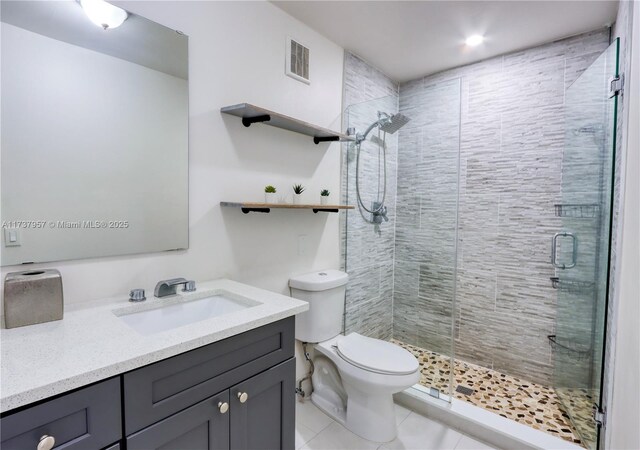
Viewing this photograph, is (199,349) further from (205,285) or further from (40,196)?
(40,196)

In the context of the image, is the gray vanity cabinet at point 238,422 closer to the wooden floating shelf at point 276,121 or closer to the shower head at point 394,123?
the wooden floating shelf at point 276,121

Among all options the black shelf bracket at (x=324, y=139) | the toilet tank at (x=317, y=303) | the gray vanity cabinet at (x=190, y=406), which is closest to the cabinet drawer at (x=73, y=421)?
the gray vanity cabinet at (x=190, y=406)

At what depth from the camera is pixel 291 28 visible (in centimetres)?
205

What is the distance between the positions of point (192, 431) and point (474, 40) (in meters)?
2.78

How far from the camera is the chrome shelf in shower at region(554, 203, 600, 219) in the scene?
184 centimetres

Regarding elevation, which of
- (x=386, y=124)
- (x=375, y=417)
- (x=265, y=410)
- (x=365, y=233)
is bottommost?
(x=375, y=417)

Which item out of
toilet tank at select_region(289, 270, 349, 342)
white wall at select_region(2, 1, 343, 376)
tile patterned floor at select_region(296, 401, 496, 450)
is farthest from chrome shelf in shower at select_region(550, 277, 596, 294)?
white wall at select_region(2, 1, 343, 376)

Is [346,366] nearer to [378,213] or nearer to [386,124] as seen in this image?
[378,213]

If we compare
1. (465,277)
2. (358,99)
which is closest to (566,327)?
(465,277)

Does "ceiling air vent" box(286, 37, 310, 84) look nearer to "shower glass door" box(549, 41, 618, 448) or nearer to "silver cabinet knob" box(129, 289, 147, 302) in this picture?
"silver cabinet knob" box(129, 289, 147, 302)

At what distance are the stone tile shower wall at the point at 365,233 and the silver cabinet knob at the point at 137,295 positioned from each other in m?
1.50

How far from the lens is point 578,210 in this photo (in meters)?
2.04

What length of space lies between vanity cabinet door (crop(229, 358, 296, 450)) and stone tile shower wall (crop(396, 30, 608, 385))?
4.36 feet

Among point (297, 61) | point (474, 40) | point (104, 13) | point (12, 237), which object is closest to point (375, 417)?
point (12, 237)
